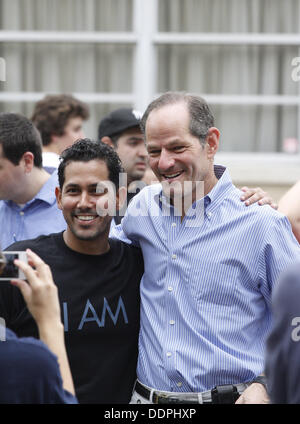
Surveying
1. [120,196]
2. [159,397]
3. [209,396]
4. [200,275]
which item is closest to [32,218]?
[120,196]

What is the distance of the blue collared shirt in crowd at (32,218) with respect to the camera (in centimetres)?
434

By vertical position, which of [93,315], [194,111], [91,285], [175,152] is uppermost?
[194,111]

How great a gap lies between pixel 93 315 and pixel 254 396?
730 mm

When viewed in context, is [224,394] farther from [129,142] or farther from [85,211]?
[129,142]

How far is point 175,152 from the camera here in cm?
338

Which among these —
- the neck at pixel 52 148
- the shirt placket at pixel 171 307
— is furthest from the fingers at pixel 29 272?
the neck at pixel 52 148

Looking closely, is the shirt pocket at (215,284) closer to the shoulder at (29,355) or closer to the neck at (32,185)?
the shoulder at (29,355)

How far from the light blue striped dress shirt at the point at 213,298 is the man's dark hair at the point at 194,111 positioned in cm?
37

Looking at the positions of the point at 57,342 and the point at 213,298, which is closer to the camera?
the point at 57,342

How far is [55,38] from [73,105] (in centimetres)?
147

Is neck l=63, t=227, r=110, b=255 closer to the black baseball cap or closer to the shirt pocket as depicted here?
the shirt pocket

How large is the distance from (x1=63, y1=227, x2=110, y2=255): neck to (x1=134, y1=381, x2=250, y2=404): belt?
662 mm

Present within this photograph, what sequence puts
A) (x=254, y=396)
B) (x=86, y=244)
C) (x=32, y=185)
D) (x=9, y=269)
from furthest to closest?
1. (x=32, y=185)
2. (x=86, y=244)
3. (x=254, y=396)
4. (x=9, y=269)
